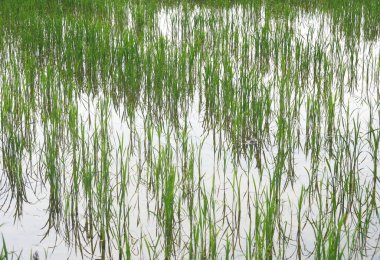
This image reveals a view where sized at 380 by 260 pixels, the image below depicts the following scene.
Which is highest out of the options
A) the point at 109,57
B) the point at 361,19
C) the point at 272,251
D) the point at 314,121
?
the point at 361,19

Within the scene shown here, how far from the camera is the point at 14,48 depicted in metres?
5.76

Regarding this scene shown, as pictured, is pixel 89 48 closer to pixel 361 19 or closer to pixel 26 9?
pixel 26 9

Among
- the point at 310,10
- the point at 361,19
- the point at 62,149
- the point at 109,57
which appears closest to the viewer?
the point at 62,149

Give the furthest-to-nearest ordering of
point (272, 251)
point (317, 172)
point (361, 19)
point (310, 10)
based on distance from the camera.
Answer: point (310, 10)
point (361, 19)
point (317, 172)
point (272, 251)

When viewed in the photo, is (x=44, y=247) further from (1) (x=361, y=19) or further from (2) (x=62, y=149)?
(1) (x=361, y=19)

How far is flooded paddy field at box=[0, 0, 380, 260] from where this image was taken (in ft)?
8.29

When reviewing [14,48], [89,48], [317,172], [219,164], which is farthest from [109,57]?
[317,172]

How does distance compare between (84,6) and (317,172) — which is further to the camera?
(84,6)

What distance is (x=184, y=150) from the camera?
321cm

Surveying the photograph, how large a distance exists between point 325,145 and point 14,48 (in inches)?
137

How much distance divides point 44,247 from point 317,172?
1529 millimetres

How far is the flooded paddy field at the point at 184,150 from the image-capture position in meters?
2.53

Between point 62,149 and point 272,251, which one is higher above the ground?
point 62,149

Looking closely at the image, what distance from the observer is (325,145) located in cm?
361
